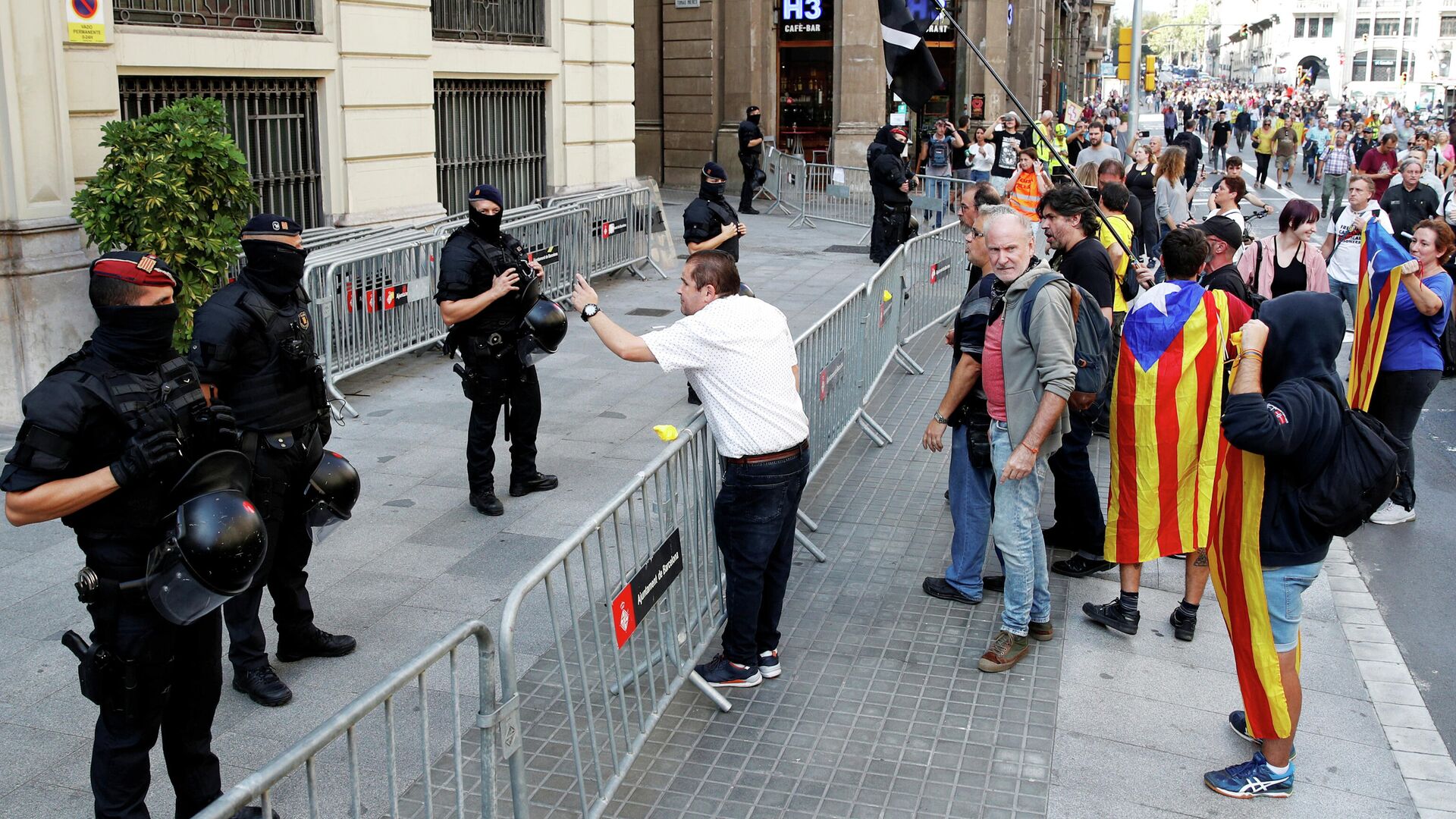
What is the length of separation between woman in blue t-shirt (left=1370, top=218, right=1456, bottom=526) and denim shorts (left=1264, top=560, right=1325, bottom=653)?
3.46 m

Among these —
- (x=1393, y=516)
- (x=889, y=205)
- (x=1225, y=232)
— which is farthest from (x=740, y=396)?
(x=889, y=205)

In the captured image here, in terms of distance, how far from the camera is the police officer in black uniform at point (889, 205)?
55.1 feet

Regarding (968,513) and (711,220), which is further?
(711,220)

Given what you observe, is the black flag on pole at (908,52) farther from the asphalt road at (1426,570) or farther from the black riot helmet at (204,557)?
the black riot helmet at (204,557)

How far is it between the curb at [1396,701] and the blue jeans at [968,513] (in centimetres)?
179

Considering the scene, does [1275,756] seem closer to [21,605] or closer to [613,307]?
[21,605]

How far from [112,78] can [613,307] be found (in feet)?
19.7

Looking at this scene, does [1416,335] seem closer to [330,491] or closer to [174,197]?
[330,491]

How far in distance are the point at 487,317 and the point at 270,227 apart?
220 cm

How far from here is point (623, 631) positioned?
4.43 m

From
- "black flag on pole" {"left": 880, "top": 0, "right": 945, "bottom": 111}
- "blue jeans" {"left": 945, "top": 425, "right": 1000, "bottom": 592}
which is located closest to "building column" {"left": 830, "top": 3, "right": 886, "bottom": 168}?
"black flag on pole" {"left": 880, "top": 0, "right": 945, "bottom": 111}

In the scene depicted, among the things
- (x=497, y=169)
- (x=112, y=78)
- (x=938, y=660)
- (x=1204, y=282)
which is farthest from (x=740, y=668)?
(x=497, y=169)

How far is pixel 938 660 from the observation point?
5941 mm

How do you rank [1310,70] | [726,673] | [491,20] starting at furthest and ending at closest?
1. [1310,70]
2. [491,20]
3. [726,673]
